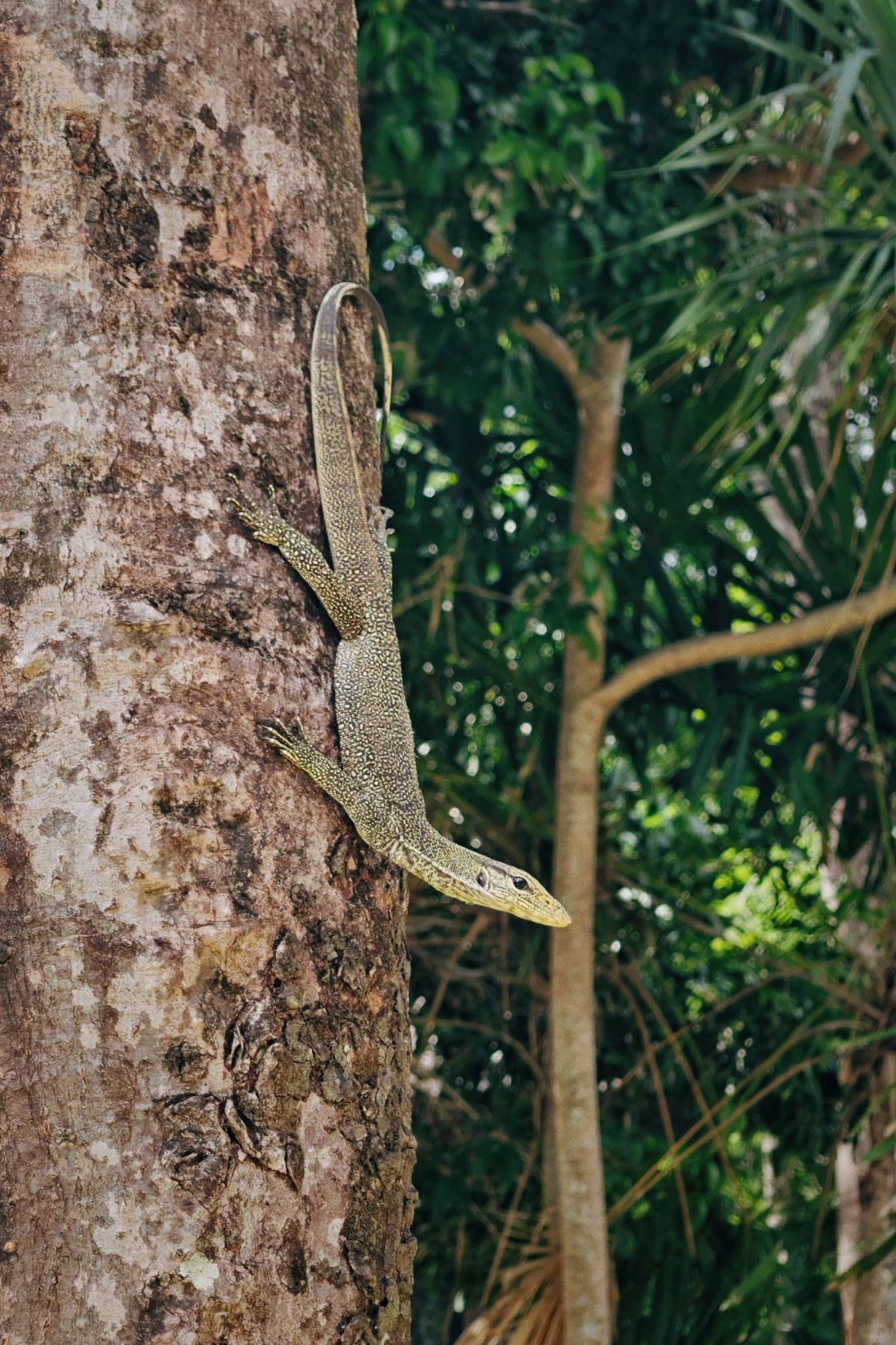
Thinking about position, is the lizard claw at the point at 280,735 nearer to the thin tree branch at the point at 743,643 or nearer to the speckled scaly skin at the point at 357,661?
the speckled scaly skin at the point at 357,661

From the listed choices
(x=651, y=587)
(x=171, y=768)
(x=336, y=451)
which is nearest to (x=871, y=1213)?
(x=651, y=587)

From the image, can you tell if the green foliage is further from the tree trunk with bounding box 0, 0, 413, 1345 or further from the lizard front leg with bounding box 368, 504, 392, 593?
the tree trunk with bounding box 0, 0, 413, 1345

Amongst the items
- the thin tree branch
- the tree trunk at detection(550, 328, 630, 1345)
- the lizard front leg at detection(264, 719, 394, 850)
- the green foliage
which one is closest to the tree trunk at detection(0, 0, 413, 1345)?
the lizard front leg at detection(264, 719, 394, 850)

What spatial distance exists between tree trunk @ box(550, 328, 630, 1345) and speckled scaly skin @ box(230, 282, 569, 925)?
233 cm

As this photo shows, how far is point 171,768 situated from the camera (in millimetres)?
1171

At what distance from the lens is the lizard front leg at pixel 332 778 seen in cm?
123

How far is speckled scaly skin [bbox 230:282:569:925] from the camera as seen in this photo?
51.0 inches

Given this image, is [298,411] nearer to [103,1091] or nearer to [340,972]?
[340,972]

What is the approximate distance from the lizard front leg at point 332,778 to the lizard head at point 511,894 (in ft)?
1.17

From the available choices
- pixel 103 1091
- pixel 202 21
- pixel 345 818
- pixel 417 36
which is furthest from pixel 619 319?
pixel 103 1091

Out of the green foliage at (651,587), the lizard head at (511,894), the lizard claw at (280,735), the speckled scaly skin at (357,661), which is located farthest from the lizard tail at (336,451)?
the green foliage at (651,587)

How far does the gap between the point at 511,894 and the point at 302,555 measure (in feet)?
1.80

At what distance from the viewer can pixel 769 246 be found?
355 centimetres

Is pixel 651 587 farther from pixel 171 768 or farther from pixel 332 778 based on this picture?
pixel 171 768
